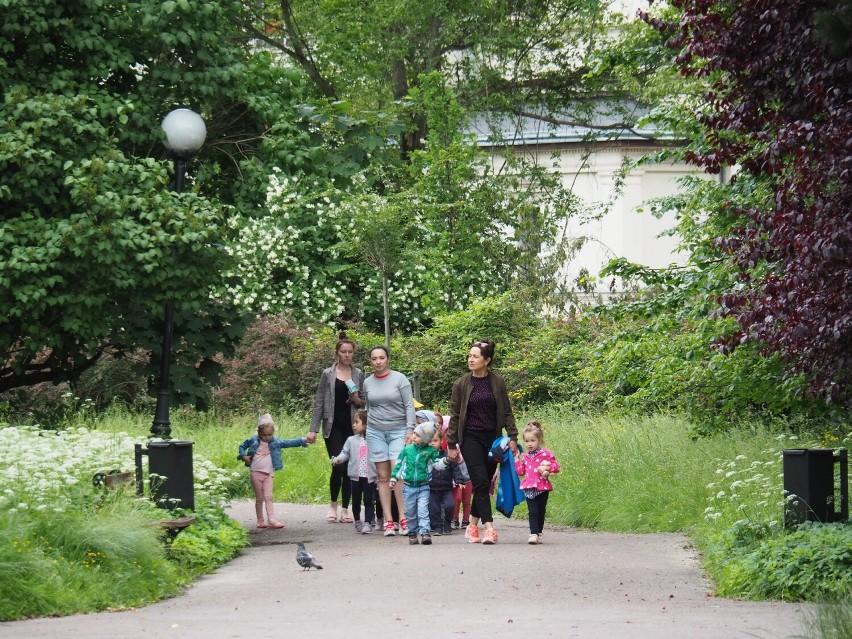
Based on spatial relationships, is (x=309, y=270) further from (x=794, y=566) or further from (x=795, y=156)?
(x=794, y=566)

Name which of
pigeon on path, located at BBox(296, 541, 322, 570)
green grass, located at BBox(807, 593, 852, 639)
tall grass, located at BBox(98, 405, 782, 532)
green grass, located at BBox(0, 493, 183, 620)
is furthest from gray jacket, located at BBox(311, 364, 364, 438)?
green grass, located at BBox(807, 593, 852, 639)

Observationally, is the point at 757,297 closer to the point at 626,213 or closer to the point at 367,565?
the point at 367,565

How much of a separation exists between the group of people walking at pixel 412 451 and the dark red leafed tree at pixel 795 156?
3116 mm

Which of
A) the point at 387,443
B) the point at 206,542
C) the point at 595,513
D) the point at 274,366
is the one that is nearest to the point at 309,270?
the point at 274,366

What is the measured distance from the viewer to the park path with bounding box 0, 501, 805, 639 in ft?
24.0

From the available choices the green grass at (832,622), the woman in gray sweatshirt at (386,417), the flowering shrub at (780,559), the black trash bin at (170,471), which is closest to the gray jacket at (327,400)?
the woman in gray sweatshirt at (386,417)

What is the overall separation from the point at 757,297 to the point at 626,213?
94.0ft

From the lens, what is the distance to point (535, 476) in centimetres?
1227

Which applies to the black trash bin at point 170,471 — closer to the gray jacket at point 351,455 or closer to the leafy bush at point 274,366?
the gray jacket at point 351,455

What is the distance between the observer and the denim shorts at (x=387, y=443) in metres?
13.0

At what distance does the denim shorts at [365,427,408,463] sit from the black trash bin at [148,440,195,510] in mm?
2780

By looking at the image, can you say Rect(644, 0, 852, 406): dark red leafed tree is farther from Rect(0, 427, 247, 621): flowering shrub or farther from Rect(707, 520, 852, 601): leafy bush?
Rect(0, 427, 247, 621): flowering shrub

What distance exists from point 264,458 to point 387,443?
1441 mm

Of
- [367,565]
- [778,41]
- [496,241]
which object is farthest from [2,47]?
[496,241]
